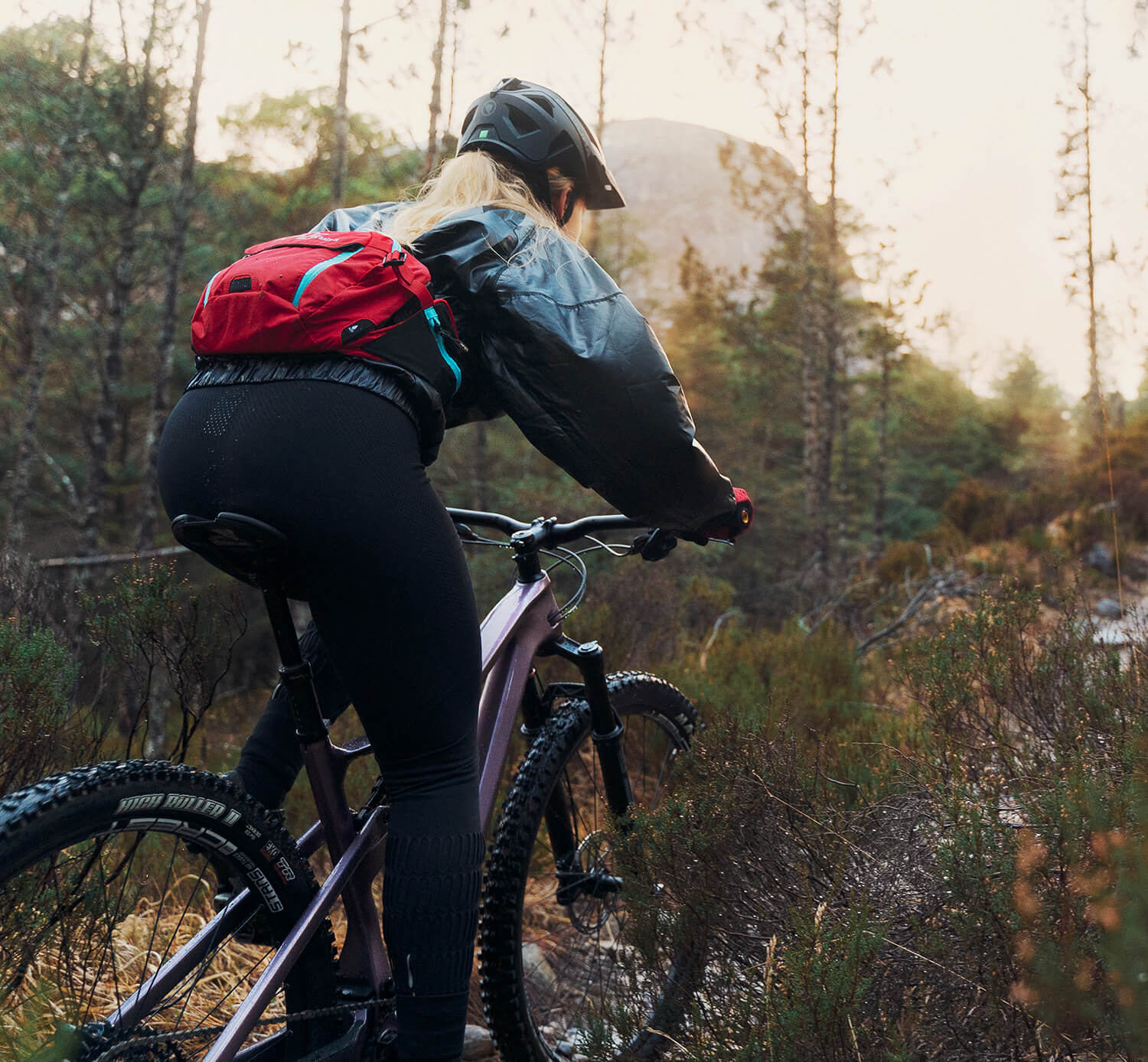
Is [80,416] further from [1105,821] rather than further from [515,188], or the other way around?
[1105,821]

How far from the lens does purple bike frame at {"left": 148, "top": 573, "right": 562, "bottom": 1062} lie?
4.67ft

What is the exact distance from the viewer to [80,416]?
14.8 m

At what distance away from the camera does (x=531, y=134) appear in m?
1.89

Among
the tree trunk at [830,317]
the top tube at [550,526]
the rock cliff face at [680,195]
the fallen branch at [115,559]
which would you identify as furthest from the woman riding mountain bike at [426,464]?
the rock cliff face at [680,195]

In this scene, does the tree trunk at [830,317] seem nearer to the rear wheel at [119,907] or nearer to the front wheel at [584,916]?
the front wheel at [584,916]

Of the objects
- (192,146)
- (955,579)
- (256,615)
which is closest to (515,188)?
(955,579)

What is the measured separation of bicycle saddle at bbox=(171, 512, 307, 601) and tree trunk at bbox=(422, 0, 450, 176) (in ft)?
31.0

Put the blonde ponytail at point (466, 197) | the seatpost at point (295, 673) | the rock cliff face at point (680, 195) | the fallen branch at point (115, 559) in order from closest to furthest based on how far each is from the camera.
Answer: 1. the seatpost at point (295, 673)
2. the blonde ponytail at point (466, 197)
3. the fallen branch at point (115, 559)
4. the rock cliff face at point (680, 195)

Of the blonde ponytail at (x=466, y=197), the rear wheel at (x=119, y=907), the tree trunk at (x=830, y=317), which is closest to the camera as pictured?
the rear wheel at (x=119, y=907)

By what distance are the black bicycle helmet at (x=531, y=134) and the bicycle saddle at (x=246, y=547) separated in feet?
3.24

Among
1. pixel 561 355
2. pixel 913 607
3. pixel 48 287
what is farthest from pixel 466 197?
pixel 48 287

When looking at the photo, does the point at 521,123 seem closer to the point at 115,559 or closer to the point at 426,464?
the point at 426,464

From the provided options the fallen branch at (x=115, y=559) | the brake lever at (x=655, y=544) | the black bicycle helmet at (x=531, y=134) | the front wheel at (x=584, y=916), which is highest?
the black bicycle helmet at (x=531, y=134)

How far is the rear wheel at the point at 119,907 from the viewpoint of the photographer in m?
1.23
